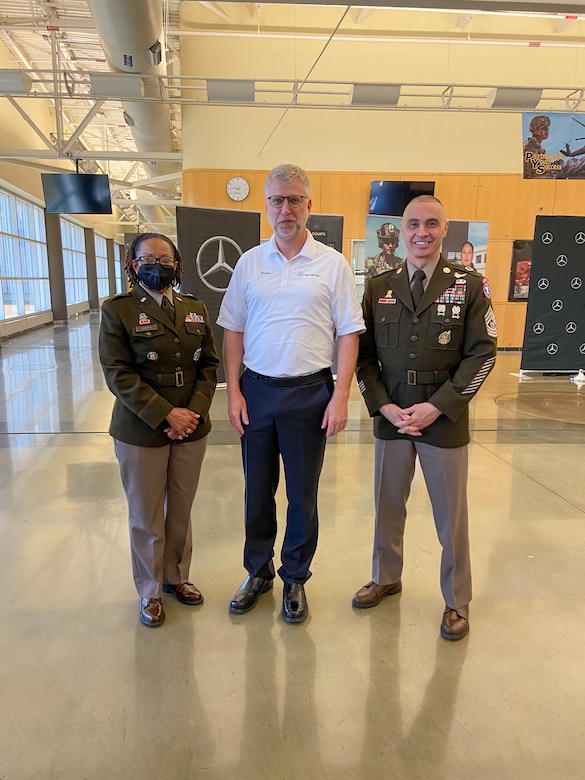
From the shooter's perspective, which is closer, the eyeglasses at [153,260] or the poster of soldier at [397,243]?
the eyeglasses at [153,260]

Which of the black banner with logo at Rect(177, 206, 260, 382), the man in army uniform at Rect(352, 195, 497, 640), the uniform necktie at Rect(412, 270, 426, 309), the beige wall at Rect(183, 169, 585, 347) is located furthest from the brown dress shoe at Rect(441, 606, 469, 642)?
the beige wall at Rect(183, 169, 585, 347)

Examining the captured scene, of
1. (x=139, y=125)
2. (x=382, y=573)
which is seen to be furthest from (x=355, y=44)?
(x=382, y=573)

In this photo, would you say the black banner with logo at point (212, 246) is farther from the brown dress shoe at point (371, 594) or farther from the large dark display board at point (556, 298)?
the brown dress shoe at point (371, 594)

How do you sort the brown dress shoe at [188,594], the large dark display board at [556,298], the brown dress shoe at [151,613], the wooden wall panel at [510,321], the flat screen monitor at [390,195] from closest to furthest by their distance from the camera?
the brown dress shoe at [151,613] < the brown dress shoe at [188,594] < the large dark display board at [556,298] < the flat screen monitor at [390,195] < the wooden wall panel at [510,321]

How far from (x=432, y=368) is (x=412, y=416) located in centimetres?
20

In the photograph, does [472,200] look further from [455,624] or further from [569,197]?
[455,624]

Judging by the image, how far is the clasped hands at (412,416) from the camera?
193 centimetres

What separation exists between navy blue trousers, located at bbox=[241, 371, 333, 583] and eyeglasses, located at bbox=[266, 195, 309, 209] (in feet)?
2.08

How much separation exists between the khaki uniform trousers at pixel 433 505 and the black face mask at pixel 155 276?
1051 millimetres

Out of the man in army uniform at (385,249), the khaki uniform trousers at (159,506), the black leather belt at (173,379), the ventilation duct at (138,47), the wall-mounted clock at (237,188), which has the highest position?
the ventilation duct at (138,47)

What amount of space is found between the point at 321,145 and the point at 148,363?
29.2 feet

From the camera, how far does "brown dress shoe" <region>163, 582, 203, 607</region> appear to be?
2.21m

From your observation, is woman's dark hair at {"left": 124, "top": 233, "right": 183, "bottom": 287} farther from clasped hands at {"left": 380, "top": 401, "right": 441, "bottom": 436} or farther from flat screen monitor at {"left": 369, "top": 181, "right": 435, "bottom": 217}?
flat screen monitor at {"left": 369, "top": 181, "right": 435, "bottom": 217}

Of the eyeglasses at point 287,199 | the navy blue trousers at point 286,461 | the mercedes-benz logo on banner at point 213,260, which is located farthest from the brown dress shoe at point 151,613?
the mercedes-benz logo on banner at point 213,260
